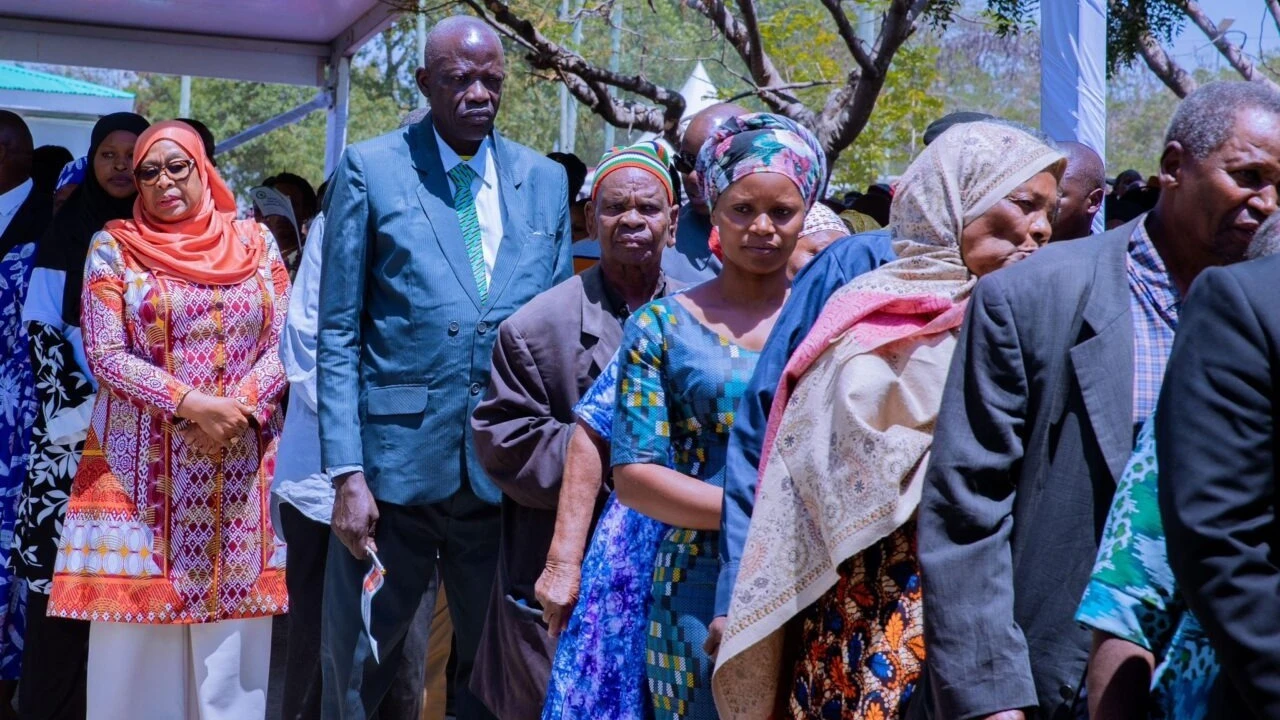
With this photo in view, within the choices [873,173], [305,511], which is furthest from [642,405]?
[873,173]

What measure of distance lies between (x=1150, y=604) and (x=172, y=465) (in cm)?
423

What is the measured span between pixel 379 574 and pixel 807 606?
6.08 ft

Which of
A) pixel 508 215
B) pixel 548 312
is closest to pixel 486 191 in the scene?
pixel 508 215

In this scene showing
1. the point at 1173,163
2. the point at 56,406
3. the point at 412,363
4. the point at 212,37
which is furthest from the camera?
the point at 212,37

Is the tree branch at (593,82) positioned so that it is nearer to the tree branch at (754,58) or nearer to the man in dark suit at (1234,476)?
the tree branch at (754,58)

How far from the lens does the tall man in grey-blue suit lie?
468 cm

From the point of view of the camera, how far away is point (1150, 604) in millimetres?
2156

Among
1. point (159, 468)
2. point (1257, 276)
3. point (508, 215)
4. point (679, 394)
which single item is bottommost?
point (159, 468)

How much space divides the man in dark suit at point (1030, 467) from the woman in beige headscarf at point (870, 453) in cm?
23

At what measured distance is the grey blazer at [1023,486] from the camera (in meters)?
2.54

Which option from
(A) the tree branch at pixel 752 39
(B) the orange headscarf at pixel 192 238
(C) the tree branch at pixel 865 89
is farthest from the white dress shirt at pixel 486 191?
(A) the tree branch at pixel 752 39

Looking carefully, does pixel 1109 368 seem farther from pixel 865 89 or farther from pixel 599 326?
pixel 865 89

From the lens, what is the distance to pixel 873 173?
2102 centimetres

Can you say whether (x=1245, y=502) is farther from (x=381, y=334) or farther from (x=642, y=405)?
(x=381, y=334)
